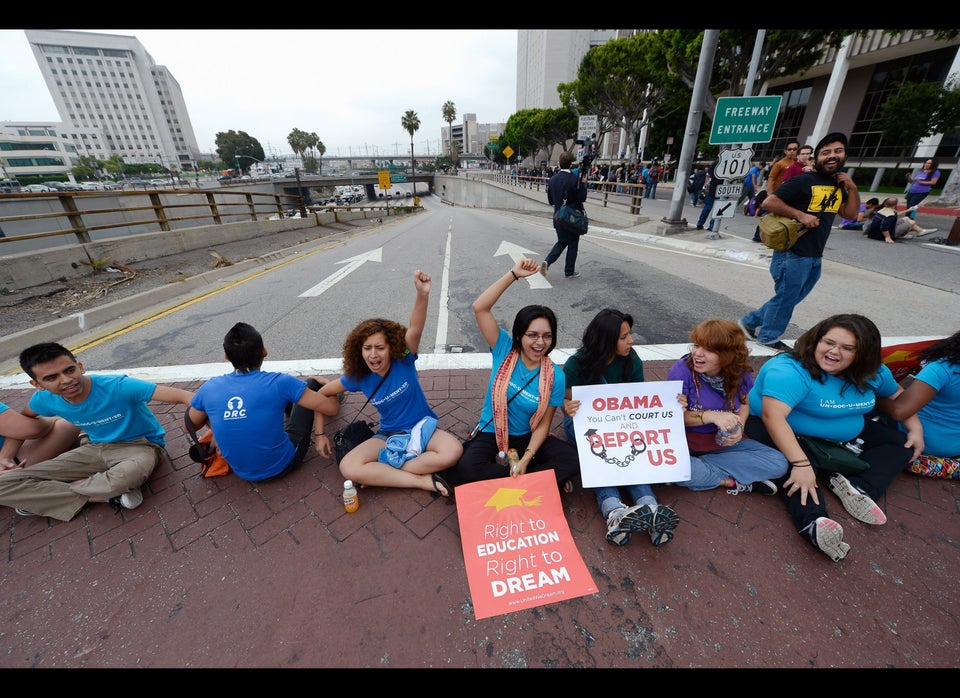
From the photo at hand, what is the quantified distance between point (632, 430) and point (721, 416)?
625 mm

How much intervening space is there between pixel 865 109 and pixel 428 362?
38073mm

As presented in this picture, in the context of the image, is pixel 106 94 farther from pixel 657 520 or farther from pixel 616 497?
pixel 657 520

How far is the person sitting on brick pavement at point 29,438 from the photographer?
2.83 metres

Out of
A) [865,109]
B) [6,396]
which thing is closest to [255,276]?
[6,396]

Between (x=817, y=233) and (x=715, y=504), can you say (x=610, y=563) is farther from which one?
(x=817, y=233)

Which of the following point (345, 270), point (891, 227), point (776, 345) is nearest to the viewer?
point (776, 345)

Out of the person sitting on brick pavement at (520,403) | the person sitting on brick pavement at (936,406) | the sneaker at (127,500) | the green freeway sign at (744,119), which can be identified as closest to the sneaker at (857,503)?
the person sitting on brick pavement at (936,406)

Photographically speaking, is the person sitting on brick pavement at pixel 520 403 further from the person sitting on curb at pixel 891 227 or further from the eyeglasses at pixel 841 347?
the person sitting on curb at pixel 891 227

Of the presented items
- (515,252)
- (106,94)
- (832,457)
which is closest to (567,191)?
(515,252)

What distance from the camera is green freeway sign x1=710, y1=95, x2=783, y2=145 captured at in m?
8.95

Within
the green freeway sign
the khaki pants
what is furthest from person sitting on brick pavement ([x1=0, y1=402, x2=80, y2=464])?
the green freeway sign

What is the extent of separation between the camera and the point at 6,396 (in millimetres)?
4316

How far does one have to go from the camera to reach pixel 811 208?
161 inches

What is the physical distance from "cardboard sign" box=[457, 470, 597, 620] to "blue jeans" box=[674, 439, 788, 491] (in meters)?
1.06
